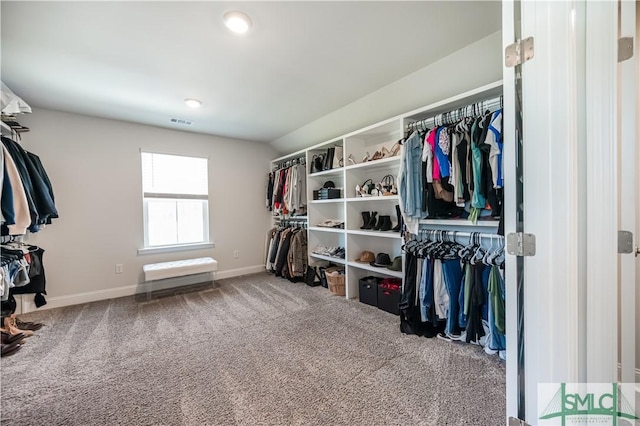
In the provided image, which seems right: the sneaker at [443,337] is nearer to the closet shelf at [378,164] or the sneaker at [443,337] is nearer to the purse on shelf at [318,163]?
the closet shelf at [378,164]

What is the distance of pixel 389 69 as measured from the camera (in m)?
2.33

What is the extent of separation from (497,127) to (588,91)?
100 centimetres

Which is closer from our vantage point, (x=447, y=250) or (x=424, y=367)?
(x=424, y=367)

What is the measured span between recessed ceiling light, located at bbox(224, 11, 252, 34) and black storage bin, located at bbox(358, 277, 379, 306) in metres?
2.66

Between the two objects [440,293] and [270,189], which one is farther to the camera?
[270,189]

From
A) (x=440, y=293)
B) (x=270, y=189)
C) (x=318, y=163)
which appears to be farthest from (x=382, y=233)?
(x=270, y=189)

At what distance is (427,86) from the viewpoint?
2430mm

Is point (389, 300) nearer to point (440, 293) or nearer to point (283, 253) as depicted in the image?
point (440, 293)

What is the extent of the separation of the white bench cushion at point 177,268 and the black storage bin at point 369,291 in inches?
86.2

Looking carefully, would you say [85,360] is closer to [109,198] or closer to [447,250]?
[109,198]

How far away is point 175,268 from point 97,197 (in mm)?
1382

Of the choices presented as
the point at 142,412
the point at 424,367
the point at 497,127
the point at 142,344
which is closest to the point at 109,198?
the point at 142,344

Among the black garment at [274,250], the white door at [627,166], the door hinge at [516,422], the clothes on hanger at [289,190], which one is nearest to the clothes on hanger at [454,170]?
the white door at [627,166]

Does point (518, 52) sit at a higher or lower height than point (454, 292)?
higher
